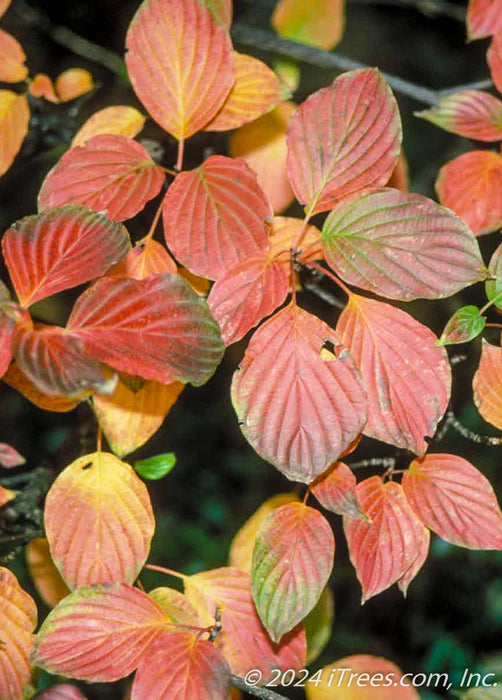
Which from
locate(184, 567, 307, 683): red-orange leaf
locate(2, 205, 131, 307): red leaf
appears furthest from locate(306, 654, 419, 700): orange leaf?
locate(2, 205, 131, 307): red leaf

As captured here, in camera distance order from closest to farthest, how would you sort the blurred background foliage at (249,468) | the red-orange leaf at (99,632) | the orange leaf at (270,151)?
the red-orange leaf at (99,632)
the orange leaf at (270,151)
the blurred background foliage at (249,468)

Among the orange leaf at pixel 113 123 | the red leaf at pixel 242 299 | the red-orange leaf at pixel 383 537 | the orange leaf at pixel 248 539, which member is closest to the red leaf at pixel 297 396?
the red leaf at pixel 242 299

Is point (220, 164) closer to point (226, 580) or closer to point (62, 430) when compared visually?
point (226, 580)

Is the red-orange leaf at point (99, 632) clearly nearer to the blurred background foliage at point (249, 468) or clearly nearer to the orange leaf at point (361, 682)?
the orange leaf at point (361, 682)

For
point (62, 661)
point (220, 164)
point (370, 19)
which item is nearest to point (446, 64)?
point (370, 19)

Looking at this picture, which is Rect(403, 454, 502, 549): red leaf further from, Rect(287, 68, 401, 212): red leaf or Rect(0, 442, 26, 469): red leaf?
A: Rect(0, 442, 26, 469): red leaf

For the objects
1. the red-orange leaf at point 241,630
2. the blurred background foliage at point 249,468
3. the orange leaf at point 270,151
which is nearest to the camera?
the red-orange leaf at point 241,630

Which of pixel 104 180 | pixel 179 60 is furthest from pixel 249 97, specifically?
pixel 104 180

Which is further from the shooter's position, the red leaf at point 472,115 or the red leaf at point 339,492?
the red leaf at point 472,115
